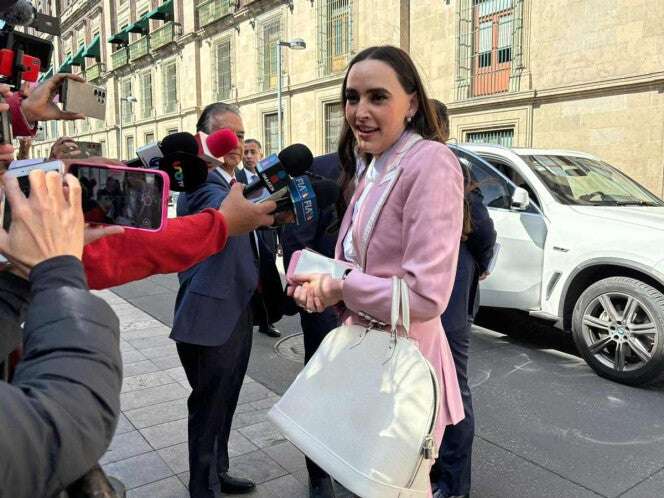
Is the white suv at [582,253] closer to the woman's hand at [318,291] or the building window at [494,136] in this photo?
the woman's hand at [318,291]

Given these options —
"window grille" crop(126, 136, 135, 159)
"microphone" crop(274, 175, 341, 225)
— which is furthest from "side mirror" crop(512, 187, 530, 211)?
"window grille" crop(126, 136, 135, 159)

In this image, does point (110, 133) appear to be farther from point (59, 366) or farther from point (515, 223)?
point (59, 366)

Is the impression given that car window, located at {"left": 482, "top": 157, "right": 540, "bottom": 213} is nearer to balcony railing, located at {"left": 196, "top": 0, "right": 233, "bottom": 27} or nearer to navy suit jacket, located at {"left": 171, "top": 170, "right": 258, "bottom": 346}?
navy suit jacket, located at {"left": 171, "top": 170, "right": 258, "bottom": 346}

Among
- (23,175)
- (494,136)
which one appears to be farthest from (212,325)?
(494,136)

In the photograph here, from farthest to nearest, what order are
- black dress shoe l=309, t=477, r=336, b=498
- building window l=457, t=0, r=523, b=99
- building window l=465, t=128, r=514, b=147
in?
building window l=465, t=128, r=514, b=147
building window l=457, t=0, r=523, b=99
black dress shoe l=309, t=477, r=336, b=498

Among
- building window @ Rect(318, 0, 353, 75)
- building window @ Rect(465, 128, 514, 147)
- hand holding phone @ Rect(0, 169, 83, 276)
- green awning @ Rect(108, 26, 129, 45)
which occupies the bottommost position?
hand holding phone @ Rect(0, 169, 83, 276)

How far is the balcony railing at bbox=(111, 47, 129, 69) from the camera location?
35.5m

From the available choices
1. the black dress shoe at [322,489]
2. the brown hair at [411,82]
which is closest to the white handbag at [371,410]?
the brown hair at [411,82]

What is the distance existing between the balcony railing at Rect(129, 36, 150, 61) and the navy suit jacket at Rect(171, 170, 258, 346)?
33.3m

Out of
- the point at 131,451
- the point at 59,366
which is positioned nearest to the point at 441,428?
the point at 59,366

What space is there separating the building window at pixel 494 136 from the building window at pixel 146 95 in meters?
24.2

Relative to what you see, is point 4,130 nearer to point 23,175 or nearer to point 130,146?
point 23,175

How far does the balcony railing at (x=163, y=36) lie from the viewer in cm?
2923

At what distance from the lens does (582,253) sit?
4.73m
